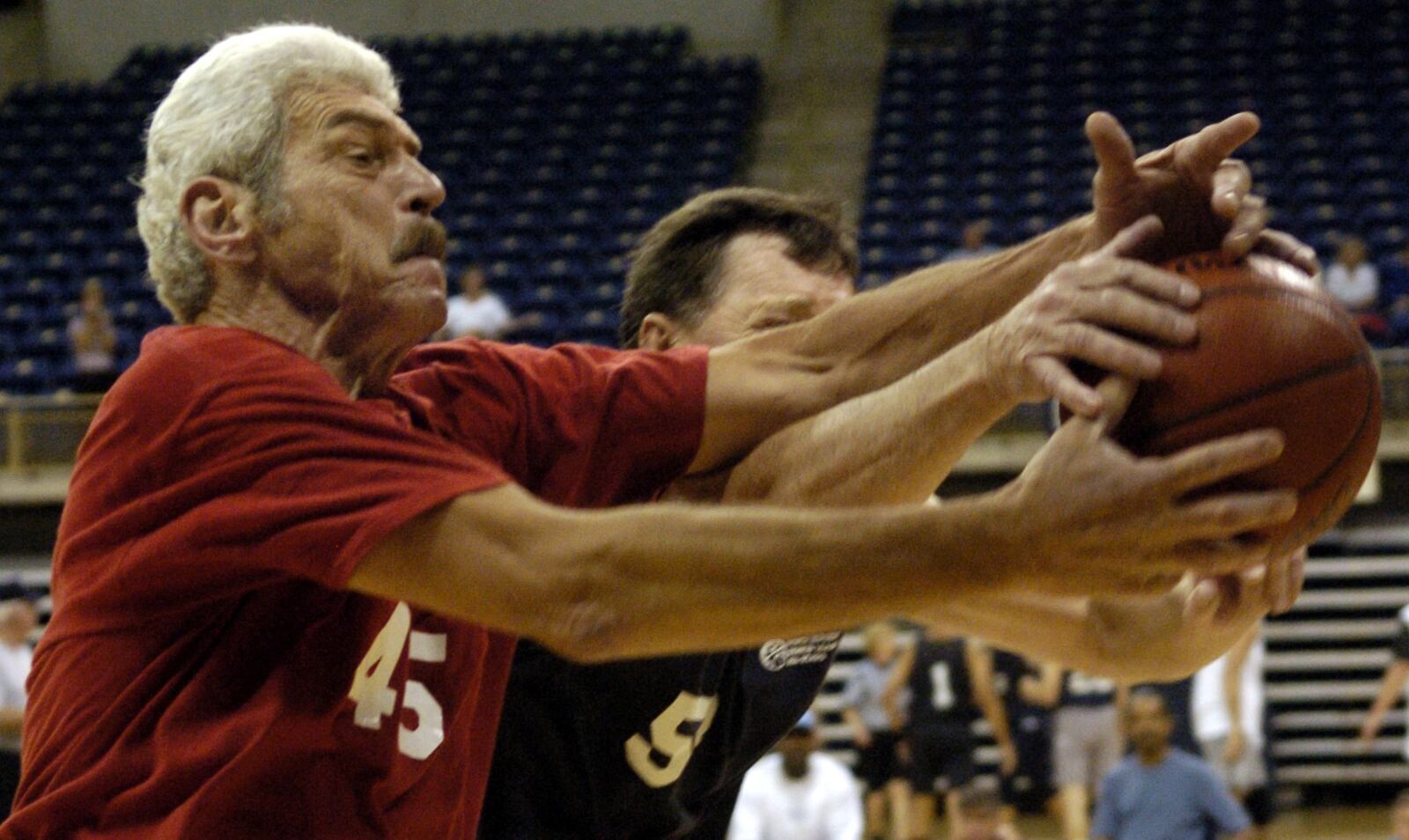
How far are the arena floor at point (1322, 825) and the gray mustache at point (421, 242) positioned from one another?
792 centimetres

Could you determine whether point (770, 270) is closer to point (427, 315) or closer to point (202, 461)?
point (427, 315)

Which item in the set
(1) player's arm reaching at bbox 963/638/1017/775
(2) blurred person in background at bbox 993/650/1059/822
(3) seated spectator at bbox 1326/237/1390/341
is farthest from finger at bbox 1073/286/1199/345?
(3) seated spectator at bbox 1326/237/1390/341

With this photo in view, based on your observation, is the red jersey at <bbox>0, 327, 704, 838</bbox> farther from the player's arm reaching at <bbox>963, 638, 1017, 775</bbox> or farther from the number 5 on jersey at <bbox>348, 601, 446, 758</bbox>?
the player's arm reaching at <bbox>963, 638, 1017, 775</bbox>

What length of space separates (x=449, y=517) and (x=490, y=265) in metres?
12.2

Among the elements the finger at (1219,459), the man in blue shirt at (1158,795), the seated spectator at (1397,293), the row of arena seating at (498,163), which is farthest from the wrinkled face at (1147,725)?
the row of arena seating at (498,163)

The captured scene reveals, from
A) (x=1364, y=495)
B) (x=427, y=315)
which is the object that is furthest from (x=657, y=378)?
(x=1364, y=495)

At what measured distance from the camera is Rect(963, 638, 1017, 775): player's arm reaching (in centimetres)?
831

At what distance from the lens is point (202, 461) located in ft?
6.06

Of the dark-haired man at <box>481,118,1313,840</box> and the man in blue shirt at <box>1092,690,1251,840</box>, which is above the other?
the dark-haired man at <box>481,118,1313,840</box>

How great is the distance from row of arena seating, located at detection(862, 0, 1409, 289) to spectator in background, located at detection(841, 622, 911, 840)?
14.2ft

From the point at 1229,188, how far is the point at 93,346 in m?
10.9

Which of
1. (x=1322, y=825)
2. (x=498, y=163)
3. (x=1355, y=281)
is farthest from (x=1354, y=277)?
(x=498, y=163)

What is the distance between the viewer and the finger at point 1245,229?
77.2 inches

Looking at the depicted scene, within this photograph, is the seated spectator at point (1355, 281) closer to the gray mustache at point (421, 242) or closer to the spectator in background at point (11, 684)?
the spectator in background at point (11, 684)
